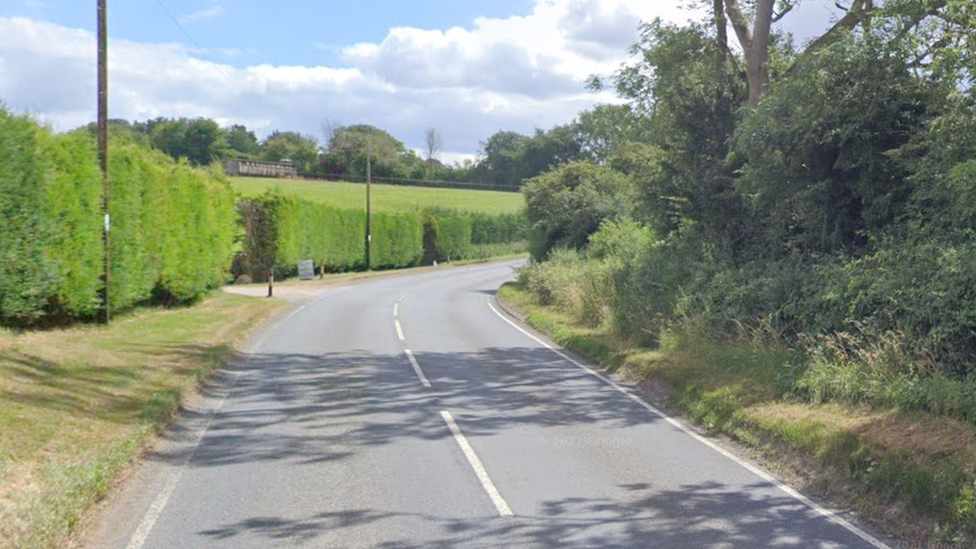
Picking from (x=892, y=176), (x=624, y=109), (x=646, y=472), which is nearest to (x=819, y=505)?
(x=646, y=472)

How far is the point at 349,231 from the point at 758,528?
48.0 meters

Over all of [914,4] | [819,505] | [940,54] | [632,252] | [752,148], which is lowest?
[819,505]

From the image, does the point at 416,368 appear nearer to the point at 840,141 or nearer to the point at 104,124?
the point at 840,141

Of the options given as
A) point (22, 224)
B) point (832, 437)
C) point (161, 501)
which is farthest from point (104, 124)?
point (832, 437)

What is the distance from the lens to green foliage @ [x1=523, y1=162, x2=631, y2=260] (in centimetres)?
3825

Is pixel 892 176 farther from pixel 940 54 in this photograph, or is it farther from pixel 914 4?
pixel 914 4

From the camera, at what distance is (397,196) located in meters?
85.7

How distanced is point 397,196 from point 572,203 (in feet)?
158

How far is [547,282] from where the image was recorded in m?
31.4

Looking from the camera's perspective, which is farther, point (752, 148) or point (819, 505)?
point (752, 148)

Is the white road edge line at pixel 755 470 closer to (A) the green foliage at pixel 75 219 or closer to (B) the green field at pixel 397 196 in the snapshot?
(A) the green foliage at pixel 75 219

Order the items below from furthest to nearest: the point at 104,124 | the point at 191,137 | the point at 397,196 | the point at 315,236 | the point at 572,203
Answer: the point at 397,196 → the point at 191,137 → the point at 315,236 → the point at 572,203 → the point at 104,124

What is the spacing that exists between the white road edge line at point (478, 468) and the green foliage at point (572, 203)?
26568 mm

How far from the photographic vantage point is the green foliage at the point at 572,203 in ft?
125
